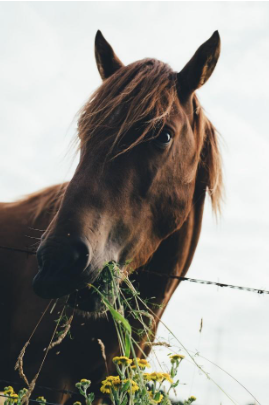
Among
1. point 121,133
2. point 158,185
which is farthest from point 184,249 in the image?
point 121,133

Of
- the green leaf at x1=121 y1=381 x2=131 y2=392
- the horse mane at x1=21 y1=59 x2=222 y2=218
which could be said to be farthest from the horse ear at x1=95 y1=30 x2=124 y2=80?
the green leaf at x1=121 y1=381 x2=131 y2=392

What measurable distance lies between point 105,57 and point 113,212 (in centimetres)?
169

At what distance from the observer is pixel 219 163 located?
3773 mm

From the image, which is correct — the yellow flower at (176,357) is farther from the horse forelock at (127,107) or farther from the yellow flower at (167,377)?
the horse forelock at (127,107)

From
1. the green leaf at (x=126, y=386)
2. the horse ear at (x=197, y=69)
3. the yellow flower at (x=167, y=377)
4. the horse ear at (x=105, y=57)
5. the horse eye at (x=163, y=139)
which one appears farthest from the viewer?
the horse ear at (x=105, y=57)

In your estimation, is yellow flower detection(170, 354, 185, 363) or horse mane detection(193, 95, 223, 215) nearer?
yellow flower detection(170, 354, 185, 363)

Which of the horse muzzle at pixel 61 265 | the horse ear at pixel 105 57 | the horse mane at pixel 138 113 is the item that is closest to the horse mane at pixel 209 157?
the horse mane at pixel 138 113

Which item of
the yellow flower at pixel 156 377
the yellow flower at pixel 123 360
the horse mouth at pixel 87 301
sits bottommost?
the yellow flower at pixel 156 377

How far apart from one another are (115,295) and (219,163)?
1.71 metres

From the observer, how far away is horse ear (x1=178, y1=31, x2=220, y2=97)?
11.4 ft

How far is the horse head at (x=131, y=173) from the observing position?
7.79 feet

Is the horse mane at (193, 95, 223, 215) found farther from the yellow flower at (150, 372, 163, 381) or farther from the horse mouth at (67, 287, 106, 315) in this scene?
the yellow flower at (150, 372, 163, 381)

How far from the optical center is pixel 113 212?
8.81 ft

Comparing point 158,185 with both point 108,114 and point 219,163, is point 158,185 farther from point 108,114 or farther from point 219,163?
point 219,163
